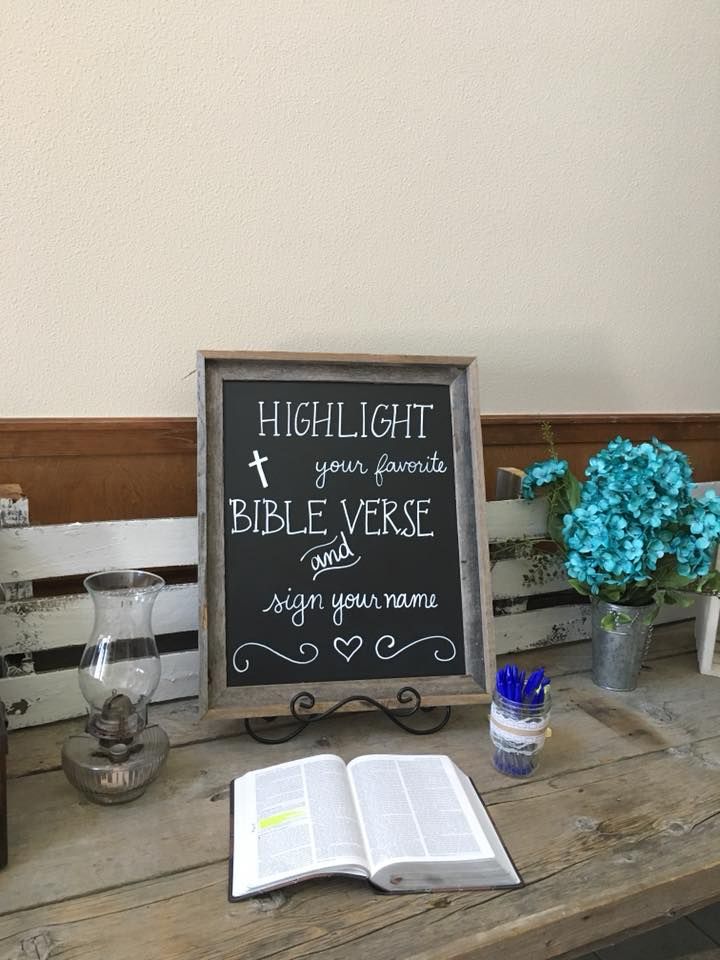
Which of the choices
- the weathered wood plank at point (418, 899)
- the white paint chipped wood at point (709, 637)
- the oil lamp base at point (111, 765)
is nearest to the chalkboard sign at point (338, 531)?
the oil lamp base at point (111, 765)

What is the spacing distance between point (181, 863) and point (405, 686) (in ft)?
1.32

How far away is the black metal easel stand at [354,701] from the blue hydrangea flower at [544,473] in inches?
16.1

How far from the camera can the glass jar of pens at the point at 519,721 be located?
0.94 metres

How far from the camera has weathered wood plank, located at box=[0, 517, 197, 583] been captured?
1.00 metres

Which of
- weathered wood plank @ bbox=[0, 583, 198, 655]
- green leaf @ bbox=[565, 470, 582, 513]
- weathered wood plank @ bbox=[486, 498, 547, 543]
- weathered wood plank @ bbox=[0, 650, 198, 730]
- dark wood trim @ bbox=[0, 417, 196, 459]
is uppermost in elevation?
dark wood trim @ bbox=[0, 417, 196, 459]

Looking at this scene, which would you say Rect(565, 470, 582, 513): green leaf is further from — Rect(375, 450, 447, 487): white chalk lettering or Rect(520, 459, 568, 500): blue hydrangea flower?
Rect(375, 450, 447, 487): white chalk lettering

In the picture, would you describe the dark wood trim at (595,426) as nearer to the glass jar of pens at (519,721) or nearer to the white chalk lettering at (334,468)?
the white chalk lettering at (334,468)

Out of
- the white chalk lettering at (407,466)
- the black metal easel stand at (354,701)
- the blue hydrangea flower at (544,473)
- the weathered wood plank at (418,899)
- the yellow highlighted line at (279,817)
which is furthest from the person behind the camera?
the blue hydrangea flower at (544,473)

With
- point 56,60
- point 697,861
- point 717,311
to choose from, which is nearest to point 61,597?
point 56,60

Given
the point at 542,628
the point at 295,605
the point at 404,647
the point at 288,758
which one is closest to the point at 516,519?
the point at 542,628

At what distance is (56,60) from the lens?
1.01 meters

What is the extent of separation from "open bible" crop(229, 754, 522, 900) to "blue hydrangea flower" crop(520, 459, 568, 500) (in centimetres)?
51

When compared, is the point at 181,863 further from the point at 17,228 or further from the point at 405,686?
the point at 17,228

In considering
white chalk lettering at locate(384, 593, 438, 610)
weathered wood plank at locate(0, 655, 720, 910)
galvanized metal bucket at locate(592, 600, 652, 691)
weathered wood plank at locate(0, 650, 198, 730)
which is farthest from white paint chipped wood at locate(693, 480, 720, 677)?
weathered wood plank at locate(0, 650, 198, 730)
